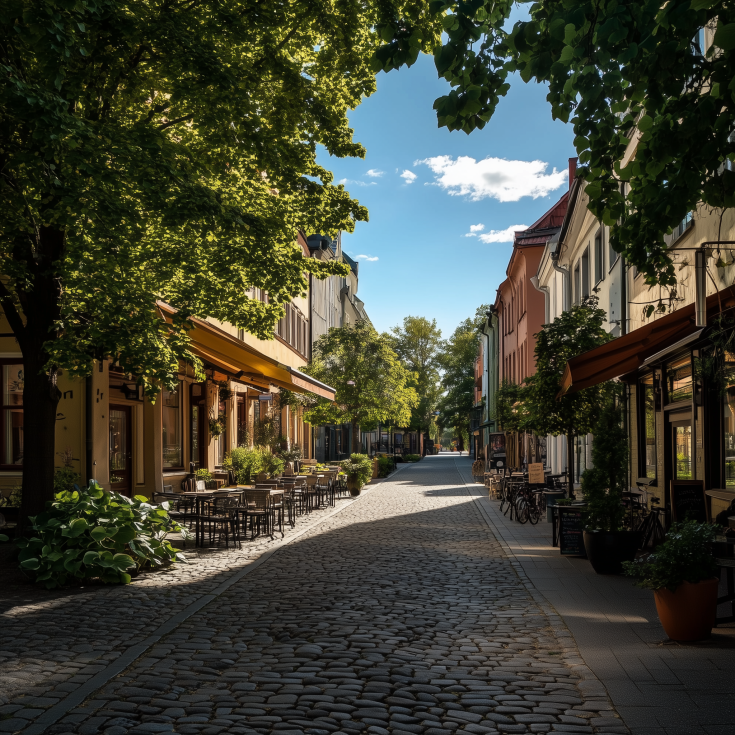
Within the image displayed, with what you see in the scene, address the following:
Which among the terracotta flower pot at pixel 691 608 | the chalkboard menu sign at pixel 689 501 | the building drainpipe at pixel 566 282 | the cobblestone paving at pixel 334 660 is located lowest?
the cobblestone paving at pixel 334 660

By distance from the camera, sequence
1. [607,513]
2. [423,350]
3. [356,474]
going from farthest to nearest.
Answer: [423,350] → [356,474] → [607,513]

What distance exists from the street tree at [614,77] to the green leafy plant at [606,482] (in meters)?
4.60

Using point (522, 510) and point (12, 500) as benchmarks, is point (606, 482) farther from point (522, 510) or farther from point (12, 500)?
point (12, 500)

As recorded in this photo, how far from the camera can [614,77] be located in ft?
15.6

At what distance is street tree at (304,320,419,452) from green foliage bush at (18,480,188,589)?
2345 cm

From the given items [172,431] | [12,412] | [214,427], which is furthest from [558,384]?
[214,427]

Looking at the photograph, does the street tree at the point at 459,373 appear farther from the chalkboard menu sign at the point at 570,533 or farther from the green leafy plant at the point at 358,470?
the chalkboard menu sign at the point at 570,533

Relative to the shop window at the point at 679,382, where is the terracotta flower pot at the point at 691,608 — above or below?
below

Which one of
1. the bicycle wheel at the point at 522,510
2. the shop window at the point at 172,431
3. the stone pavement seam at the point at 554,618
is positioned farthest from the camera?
the shop window at the point at 172,431

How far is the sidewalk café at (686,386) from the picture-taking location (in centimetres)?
945

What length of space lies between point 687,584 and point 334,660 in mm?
2756

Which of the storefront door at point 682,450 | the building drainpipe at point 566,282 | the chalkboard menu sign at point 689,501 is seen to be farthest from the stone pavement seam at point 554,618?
the building drainpipe at point 566,282

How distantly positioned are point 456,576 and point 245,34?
A: 22.5 feet

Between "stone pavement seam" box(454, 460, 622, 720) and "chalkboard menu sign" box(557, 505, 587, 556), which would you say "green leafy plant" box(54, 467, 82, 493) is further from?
"chalkboard menu sign" box(557, 505, 587, 556)
